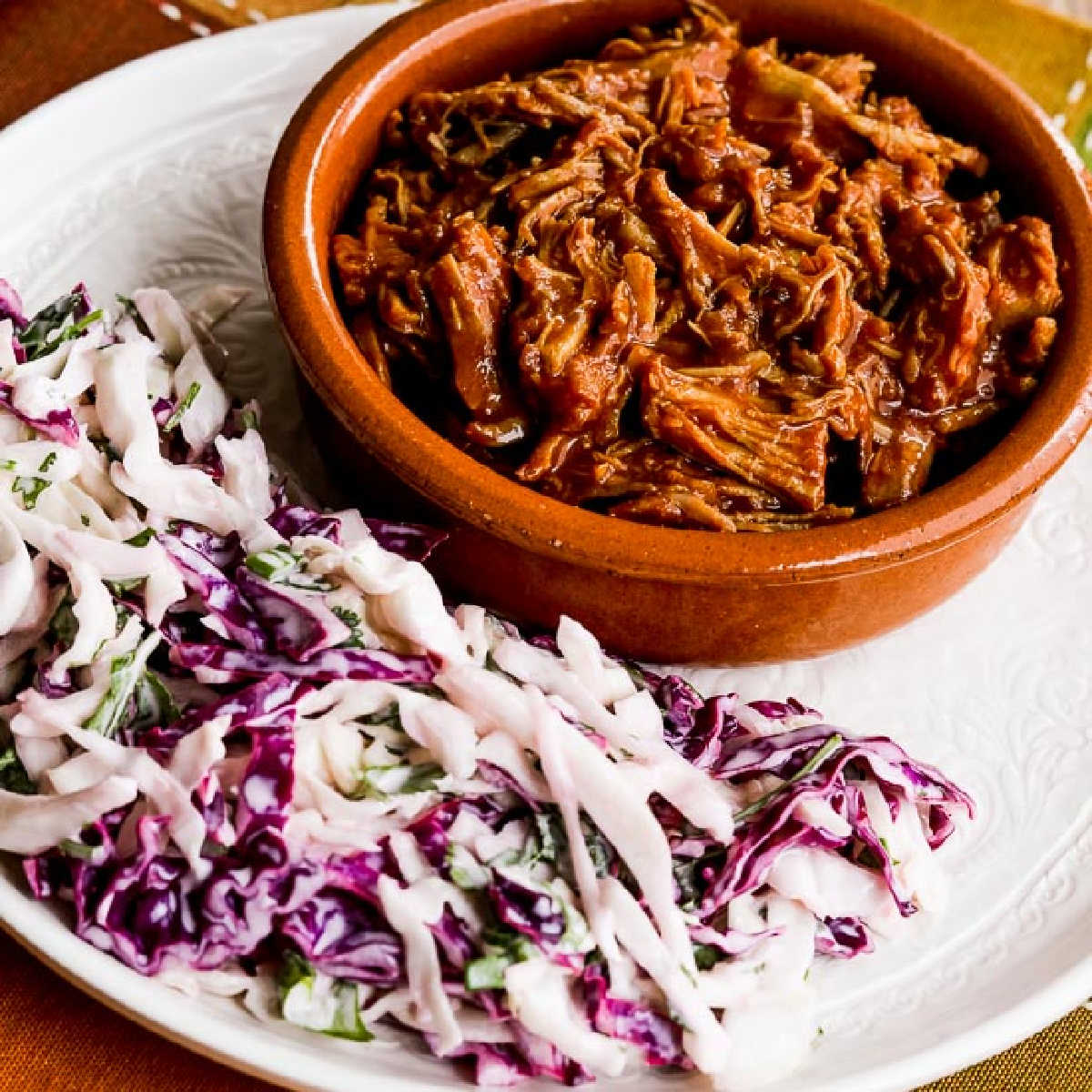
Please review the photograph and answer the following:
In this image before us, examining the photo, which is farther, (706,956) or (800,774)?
(800,774)

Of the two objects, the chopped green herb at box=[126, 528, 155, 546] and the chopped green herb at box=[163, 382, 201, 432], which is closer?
the chopped green herb at box=[126, 528, 155, 546]

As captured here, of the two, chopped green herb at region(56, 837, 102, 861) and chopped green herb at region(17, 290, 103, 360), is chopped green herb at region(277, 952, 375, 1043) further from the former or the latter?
chopped green herb at region(17, 290, 103, 360)

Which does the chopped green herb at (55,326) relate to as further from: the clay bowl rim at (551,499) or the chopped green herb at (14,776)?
the chopped green herb at (14,776)

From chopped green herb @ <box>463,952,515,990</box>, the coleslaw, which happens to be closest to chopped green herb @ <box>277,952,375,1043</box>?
the coleslaw

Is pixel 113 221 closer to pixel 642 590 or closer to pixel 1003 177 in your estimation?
pixel 642 590

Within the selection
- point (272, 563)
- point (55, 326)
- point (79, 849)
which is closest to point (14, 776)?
point (79, 849)

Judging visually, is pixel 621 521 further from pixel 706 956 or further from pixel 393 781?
pixel 706 956

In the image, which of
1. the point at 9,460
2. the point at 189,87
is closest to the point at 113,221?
the point at 189,87
